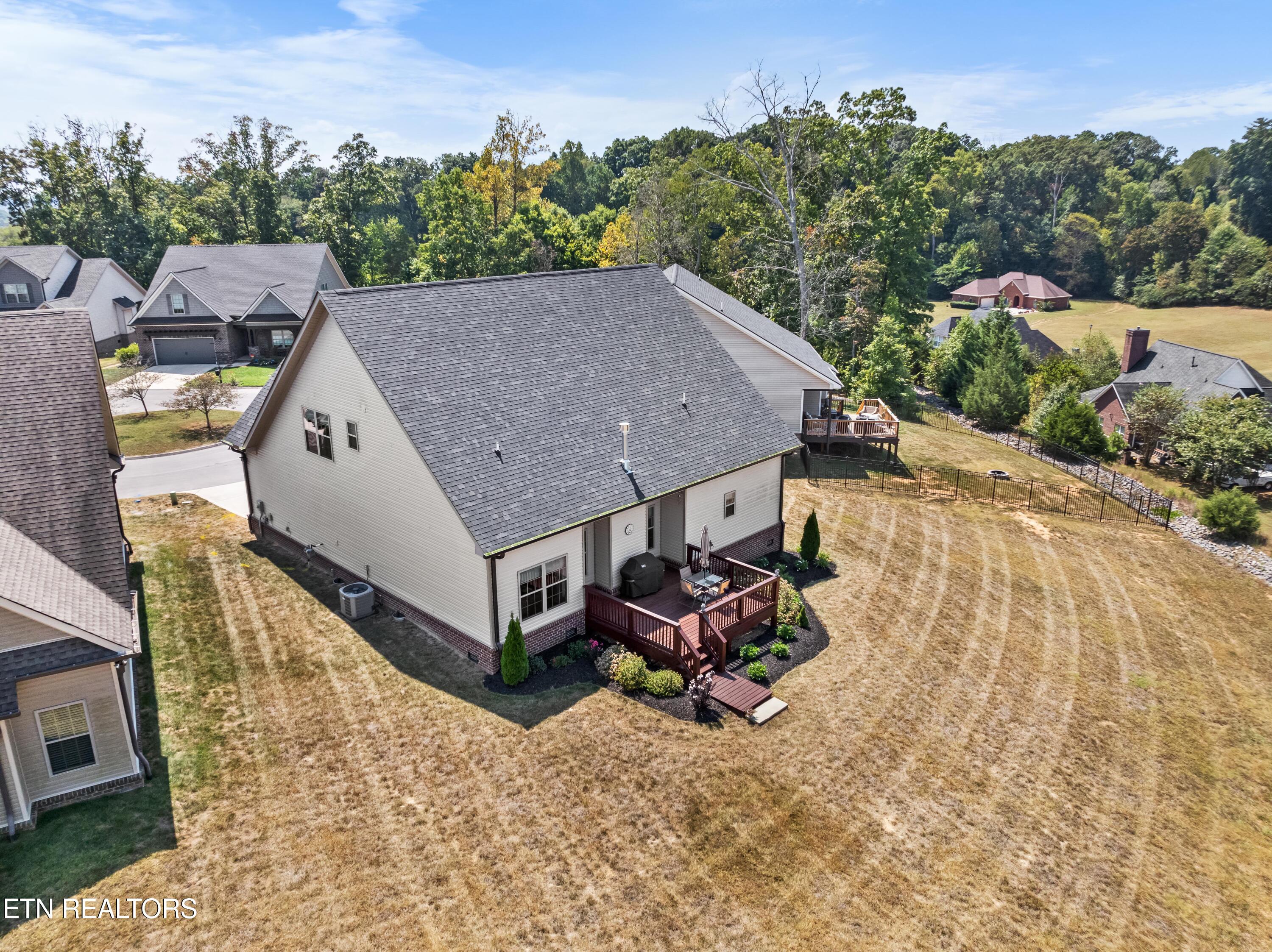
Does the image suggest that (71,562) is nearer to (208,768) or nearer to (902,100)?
(208,768)

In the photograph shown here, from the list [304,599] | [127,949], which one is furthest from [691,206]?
[127,949]

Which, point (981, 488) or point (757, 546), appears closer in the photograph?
point (757, 546)

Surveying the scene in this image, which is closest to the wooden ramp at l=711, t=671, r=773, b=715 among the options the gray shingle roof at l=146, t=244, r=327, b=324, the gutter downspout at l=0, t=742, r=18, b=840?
the gutter downspout at l=0, t=742, r=18, b=840

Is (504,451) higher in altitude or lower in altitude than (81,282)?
lower

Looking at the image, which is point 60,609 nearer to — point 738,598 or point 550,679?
point 550,679

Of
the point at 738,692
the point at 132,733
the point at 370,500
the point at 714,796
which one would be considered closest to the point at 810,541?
the point at 738,692
